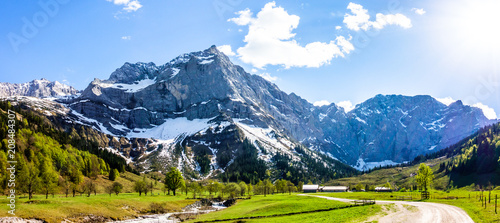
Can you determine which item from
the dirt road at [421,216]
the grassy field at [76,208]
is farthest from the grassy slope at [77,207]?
the dirt road at [421,216]

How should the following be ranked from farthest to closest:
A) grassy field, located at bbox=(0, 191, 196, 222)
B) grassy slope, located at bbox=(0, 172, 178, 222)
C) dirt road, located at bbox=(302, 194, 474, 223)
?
grassy slope, located at bbox=(0, 172, 178, 222) < grassy field, located at bbox=(0, 191, 196, 222) < dirt road, located at bbox=(302, 194, 474, 223)

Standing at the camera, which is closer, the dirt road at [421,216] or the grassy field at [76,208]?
the dirt road at [421,216]

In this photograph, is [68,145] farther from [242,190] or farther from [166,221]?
[166,221]

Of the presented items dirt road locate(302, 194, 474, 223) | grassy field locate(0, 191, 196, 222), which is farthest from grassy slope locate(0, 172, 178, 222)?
dirt road locate(302, 194, 474, 223)

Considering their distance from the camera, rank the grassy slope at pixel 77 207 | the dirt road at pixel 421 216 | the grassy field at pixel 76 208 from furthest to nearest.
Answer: the grassy slope at pixel 77 207 → the grassy field at pixel 76 208 → the dirt road at pixel 421 216

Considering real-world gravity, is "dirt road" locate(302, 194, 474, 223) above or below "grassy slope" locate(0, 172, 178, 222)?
above

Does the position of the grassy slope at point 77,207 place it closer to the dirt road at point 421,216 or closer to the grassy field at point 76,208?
the grassy field at point 76,208

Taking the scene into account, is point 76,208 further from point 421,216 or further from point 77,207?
point 421,216

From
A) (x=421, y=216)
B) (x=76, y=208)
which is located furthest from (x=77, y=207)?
(x=421, y=216)

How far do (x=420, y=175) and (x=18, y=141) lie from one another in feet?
508

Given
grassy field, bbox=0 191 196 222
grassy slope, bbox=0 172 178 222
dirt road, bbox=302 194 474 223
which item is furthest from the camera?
grassy slope, bbox=0 172 178 222

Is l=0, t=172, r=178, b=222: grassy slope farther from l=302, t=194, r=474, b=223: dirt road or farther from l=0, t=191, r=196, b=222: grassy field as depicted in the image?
l=302, t=194, r=474, b=223: dirt road

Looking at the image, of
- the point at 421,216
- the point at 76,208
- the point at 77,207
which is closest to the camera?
the point at 421,216

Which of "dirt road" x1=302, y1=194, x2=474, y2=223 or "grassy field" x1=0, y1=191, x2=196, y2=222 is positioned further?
"grassy field" x1=0, y1=191, x2=196, y2=222
